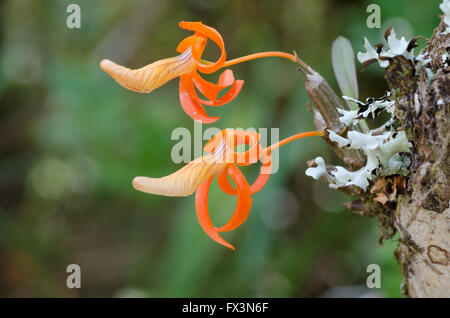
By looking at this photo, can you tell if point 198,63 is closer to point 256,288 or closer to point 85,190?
point 256,288

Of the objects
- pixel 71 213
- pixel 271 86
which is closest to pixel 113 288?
pixel 71 213

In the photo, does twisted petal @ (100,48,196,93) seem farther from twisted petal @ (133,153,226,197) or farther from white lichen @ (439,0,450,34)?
white lichen @ (439,0,450,34)

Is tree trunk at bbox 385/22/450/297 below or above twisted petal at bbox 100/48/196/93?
below

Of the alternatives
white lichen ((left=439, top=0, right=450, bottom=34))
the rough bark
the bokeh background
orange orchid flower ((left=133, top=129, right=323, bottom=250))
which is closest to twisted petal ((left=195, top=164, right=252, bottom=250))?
orange orchid flower ((left=133, top=129, right=323, bottom=250))

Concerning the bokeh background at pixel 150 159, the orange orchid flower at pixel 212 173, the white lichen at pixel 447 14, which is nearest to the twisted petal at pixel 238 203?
the orange orchid flower at pixel 212 173

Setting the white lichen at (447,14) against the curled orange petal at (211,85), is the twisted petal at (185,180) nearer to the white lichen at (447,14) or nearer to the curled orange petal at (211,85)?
the curled orange petal at (211,85)
